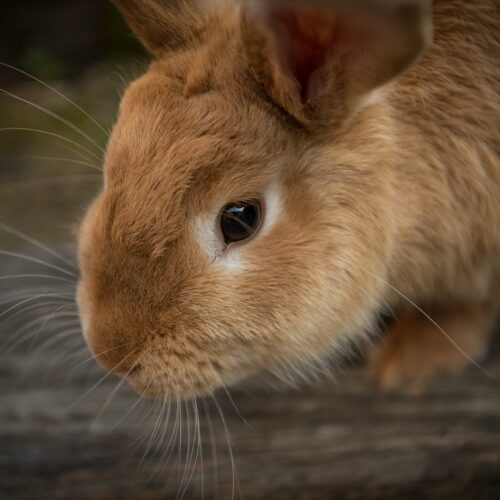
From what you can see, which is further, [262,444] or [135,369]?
[262,444]

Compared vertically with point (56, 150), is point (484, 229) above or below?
below

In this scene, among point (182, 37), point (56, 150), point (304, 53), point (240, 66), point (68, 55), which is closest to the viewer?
point (304, 53)

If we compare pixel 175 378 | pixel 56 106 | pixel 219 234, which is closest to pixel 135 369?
pixel 175 378

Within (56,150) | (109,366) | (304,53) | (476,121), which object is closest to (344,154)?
(304,53)

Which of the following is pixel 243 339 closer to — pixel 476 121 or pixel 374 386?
pixel 374 386

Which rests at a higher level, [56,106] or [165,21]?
[165,21]

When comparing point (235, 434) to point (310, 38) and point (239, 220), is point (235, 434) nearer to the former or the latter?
point (239, 220)

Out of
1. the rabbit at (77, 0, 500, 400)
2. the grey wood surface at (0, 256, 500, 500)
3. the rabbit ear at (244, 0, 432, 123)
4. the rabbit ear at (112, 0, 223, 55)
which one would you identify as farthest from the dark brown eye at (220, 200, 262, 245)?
the grey wood surface at (0, 256, 500, 500)

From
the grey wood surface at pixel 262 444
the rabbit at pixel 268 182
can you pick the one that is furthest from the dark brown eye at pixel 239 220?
the grey wood surface at pixel 262 444
